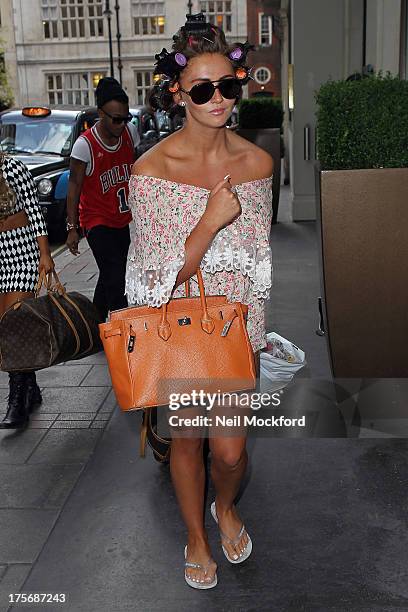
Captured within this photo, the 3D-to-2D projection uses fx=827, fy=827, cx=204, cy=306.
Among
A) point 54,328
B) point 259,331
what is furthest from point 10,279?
point 259,331

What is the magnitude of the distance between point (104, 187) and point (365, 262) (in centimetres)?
226

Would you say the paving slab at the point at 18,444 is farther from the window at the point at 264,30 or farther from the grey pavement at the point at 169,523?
the window at the point at 264,30

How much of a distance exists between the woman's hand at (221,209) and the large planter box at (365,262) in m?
1.65

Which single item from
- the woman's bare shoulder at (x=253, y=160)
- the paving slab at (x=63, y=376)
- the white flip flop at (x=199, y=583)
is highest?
the woman's bare shoulder at (x=253, y=160)

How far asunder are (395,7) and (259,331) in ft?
22.2

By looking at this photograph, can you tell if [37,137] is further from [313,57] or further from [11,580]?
[11,580]

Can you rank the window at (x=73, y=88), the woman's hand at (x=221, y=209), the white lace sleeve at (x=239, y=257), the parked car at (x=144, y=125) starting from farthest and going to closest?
1. the window at (x=73, y=88)
2. the parked car at (x=144, y=125)
3. the white lace sleeve at (x=239, y=257)
4. the woman's hand at (x=221, y=209)

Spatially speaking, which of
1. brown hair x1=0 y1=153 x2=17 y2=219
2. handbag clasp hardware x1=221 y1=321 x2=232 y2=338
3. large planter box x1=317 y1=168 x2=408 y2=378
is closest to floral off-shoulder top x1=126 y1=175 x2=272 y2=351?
handbag clasp hardware x1=221 y1=321 x2=232 y2=338

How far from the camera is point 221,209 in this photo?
8.97 ft

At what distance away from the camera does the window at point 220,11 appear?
62562mm

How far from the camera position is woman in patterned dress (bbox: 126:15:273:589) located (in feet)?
9.34

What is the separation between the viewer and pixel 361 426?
14.9 feet

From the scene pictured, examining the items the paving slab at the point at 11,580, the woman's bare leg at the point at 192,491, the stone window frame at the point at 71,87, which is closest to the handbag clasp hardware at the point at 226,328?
the woman's bare leg at the point at 192,491

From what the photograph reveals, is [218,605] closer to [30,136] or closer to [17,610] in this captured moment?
[17,610]
